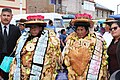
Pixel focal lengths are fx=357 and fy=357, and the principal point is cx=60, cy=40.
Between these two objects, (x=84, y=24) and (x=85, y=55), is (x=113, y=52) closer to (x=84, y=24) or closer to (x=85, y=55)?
(x=85, y=55)

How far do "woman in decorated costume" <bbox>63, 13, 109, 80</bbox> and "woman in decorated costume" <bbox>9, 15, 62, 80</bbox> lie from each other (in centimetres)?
20

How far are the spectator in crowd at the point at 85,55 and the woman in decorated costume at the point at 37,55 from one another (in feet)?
0.66

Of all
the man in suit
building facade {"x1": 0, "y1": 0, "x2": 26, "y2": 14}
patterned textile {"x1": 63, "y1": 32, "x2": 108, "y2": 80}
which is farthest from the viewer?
building facade {"x1": 0, "y1": 0, "x2": 26, "y2": 14}

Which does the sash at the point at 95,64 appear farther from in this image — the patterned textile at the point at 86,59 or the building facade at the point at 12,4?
the building facade at the point at 12,4

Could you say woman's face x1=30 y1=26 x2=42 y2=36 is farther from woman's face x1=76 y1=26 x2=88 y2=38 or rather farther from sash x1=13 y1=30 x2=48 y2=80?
woman's face x1=76 y1=26 x2=88 y2=38

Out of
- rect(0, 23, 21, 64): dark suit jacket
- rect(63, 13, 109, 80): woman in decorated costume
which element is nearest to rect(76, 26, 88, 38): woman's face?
rect(63, 13, 109, 80): woman in decorated costume

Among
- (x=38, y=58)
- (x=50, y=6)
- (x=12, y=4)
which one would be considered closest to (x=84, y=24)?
(x=38, y=58)

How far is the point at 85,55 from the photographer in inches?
196

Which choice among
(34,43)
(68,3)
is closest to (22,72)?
(34,43)

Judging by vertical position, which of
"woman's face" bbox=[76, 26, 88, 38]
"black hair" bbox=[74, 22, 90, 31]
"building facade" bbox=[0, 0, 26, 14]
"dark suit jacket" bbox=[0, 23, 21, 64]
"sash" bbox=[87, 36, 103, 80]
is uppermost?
"building facade" bbox=[0, 0, 26, 14]

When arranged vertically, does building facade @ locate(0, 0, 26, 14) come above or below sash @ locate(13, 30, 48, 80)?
above

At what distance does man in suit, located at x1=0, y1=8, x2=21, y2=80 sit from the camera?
558cm

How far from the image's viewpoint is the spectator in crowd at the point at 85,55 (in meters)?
5.00

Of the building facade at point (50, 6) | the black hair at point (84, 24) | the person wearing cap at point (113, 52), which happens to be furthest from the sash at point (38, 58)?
the building facade at point (50, 6)
